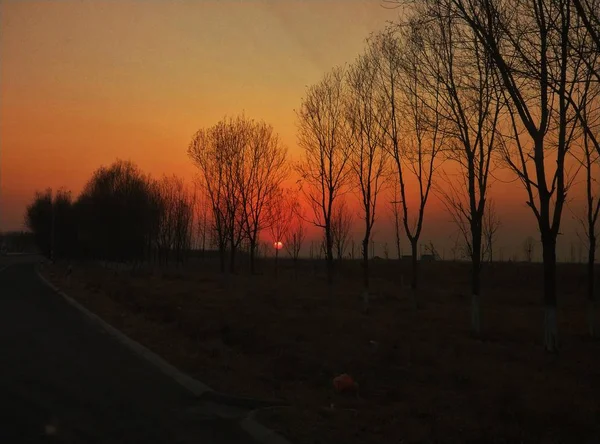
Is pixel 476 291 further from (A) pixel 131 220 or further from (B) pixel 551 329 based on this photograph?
(A) pixel 131 220

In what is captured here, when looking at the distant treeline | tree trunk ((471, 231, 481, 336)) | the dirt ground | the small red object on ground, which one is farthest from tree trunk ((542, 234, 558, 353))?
the distant treeline

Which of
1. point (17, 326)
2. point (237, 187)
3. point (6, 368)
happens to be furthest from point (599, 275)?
point (6, 368)

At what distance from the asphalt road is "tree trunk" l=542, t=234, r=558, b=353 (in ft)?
26.4

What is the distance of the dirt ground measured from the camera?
6901mm

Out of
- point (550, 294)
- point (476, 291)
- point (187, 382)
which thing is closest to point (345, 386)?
point (187, 382)

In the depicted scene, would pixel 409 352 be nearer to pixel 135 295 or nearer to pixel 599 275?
pixel 135 295

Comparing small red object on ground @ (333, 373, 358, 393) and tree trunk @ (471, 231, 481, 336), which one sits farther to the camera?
tree trunk @ (471, 231, 481, 336)

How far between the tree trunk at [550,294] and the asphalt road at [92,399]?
804 cm

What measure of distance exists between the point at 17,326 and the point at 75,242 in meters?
68.9

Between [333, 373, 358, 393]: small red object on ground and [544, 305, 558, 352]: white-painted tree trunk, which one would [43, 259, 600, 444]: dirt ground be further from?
[544, 305, 558, 352]: white-painted tree trunk

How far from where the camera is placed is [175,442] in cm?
626

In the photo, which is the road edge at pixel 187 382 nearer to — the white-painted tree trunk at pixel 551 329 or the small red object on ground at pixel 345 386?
the small red object on ground at pixel 345 386

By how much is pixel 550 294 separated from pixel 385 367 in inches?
170

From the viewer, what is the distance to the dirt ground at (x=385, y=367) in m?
6.90
